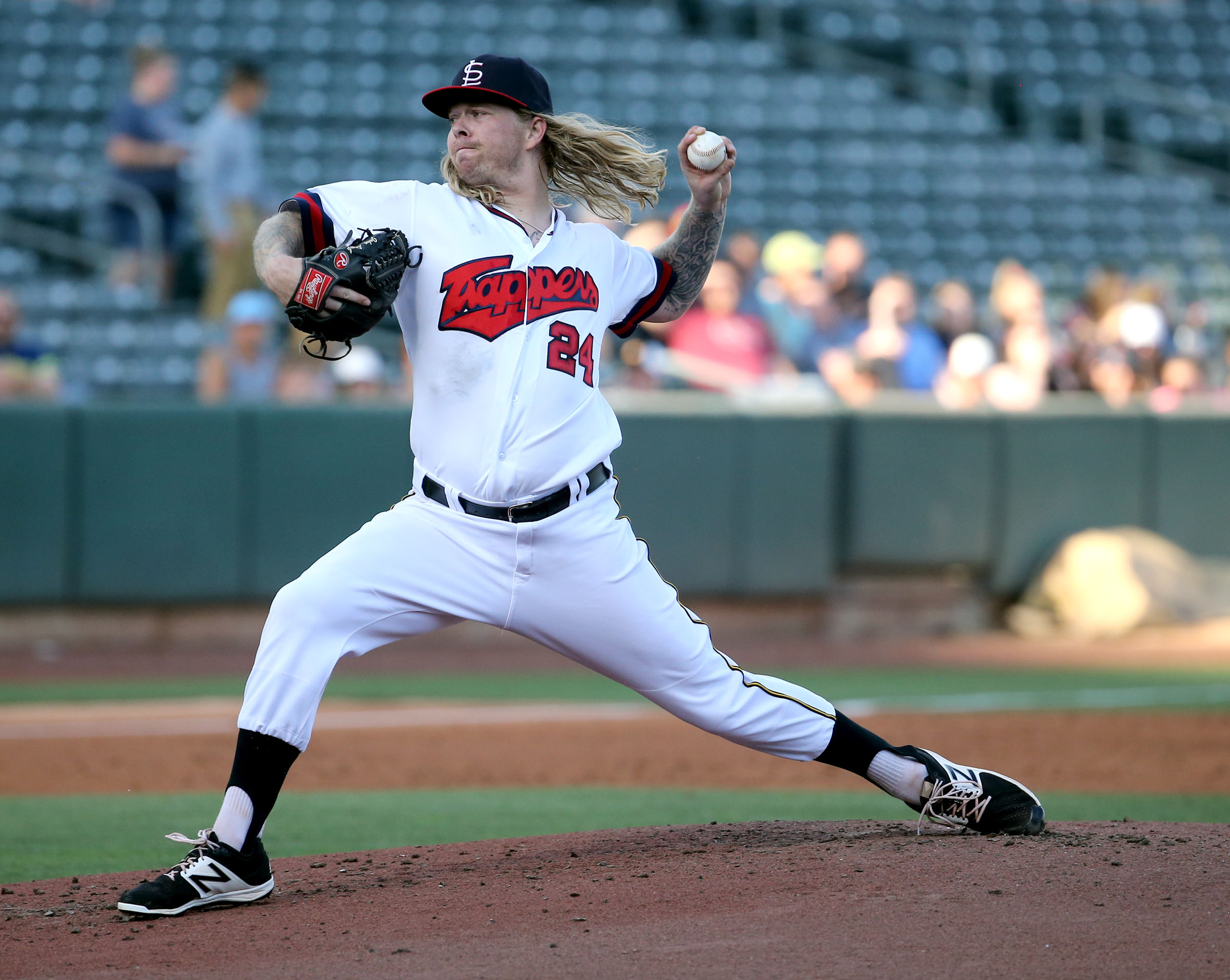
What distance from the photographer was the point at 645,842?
3631mm

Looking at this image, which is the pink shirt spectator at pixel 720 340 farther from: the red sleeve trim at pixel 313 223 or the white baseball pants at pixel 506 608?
the red sleeve trim at pixel 313 223

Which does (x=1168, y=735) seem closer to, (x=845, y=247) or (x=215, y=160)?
(x=845, y=247)

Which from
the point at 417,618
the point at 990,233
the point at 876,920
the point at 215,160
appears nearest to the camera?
the point at 876,920

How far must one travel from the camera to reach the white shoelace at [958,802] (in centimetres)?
352

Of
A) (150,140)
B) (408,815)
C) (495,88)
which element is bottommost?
(408,815)

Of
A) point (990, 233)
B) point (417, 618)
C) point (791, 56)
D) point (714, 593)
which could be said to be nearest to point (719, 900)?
point (417, 618)

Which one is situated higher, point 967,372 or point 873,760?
point 967,372

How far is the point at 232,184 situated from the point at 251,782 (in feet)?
22.3

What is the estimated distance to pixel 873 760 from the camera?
3.53m

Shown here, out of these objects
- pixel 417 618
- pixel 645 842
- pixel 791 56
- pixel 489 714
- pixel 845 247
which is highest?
pixel 791 56

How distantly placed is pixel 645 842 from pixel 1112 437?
7314 millimetres

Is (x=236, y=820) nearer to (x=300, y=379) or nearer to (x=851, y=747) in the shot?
(x=851, y=747)

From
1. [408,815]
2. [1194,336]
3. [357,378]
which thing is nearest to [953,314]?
[1194,336]

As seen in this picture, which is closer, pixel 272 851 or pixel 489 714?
pixel 272 851
